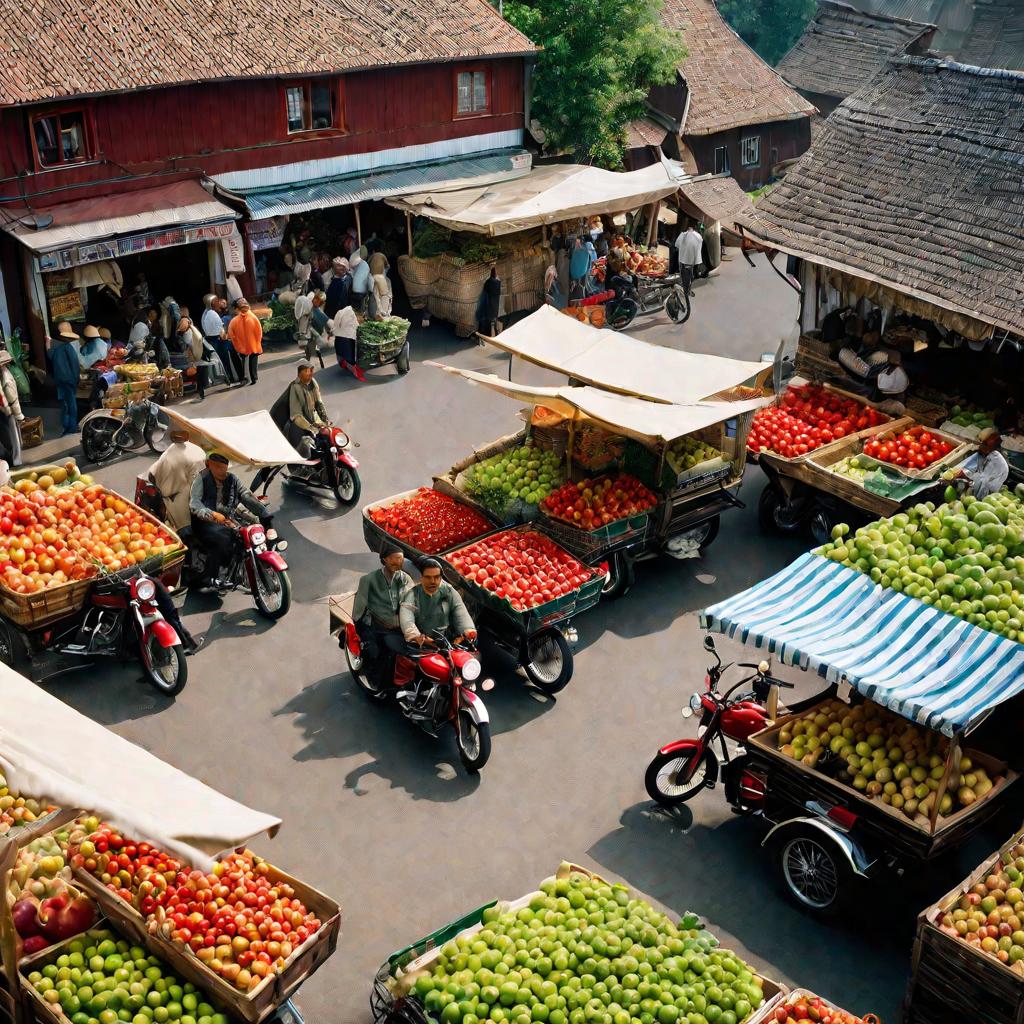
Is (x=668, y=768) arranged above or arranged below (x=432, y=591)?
below

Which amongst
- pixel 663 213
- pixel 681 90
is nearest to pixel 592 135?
pixel 663 213

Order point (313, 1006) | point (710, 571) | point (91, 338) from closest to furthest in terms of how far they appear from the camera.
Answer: point (313, 1006), point (710, 571), point (91, 338)

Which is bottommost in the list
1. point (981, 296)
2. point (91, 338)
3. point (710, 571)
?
point (710, 571)

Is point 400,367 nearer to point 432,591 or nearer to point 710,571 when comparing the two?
point 710,571

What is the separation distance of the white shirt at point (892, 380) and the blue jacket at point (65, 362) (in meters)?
11.3

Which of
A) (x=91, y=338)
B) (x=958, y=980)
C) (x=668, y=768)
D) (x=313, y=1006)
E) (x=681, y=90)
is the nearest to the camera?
(x=958, y=980)

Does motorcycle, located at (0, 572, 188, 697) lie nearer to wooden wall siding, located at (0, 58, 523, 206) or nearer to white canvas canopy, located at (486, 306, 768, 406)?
white canvas canopy, located at (486, 306, 768, 406)

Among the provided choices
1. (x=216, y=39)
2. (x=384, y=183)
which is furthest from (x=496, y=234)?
(x=216, y=39)

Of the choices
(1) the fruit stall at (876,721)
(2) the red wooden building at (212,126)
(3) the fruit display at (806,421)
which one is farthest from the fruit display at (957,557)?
(2) the red wooden building at (212,126)

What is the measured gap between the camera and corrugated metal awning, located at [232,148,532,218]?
22.5m

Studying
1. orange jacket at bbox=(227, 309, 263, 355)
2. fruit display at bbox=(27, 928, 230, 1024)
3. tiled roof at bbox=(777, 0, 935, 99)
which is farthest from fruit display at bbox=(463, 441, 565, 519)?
tiled roof at bbox=(777, 0, 935, 99)

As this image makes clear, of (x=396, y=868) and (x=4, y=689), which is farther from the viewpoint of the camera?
(x=396, y=868)

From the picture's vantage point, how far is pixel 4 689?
9.39m

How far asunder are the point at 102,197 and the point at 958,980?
56.5ft
